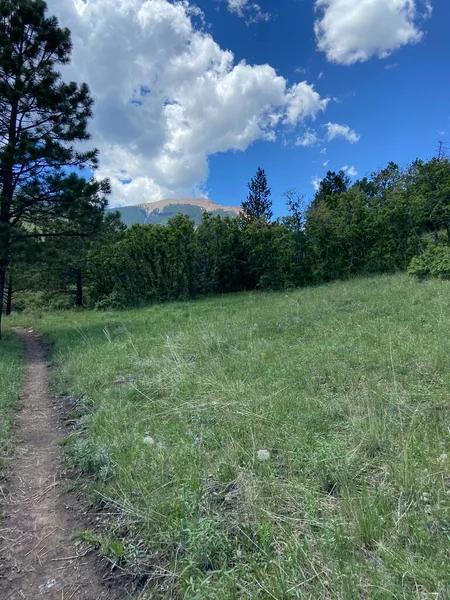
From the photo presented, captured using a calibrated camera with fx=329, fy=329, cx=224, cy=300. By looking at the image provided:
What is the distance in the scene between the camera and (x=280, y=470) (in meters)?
2.51

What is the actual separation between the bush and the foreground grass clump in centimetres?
1252

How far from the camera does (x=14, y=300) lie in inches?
1112

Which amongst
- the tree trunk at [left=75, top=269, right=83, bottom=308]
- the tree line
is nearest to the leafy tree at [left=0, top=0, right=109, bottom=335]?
the tree line

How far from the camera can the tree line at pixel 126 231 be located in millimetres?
10219

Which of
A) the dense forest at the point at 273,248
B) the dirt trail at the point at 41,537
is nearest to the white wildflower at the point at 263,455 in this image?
the dirt trail at the point at 41,537

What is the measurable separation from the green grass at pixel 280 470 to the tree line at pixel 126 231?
25.4 feet

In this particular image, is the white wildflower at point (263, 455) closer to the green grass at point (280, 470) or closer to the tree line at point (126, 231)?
the green grass at point (280, 470)

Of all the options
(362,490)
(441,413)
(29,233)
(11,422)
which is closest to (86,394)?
(11,422)

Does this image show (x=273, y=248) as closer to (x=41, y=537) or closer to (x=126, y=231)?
(x=126, y=231)

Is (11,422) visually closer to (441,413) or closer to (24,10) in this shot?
(441,413)

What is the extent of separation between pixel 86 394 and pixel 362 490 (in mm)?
3979

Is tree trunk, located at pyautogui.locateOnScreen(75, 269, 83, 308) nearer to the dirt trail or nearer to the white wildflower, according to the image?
the dirt trail

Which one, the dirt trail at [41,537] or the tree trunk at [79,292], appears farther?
the tree trunk at [79,292]

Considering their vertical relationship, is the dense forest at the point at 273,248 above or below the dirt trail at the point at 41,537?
above
